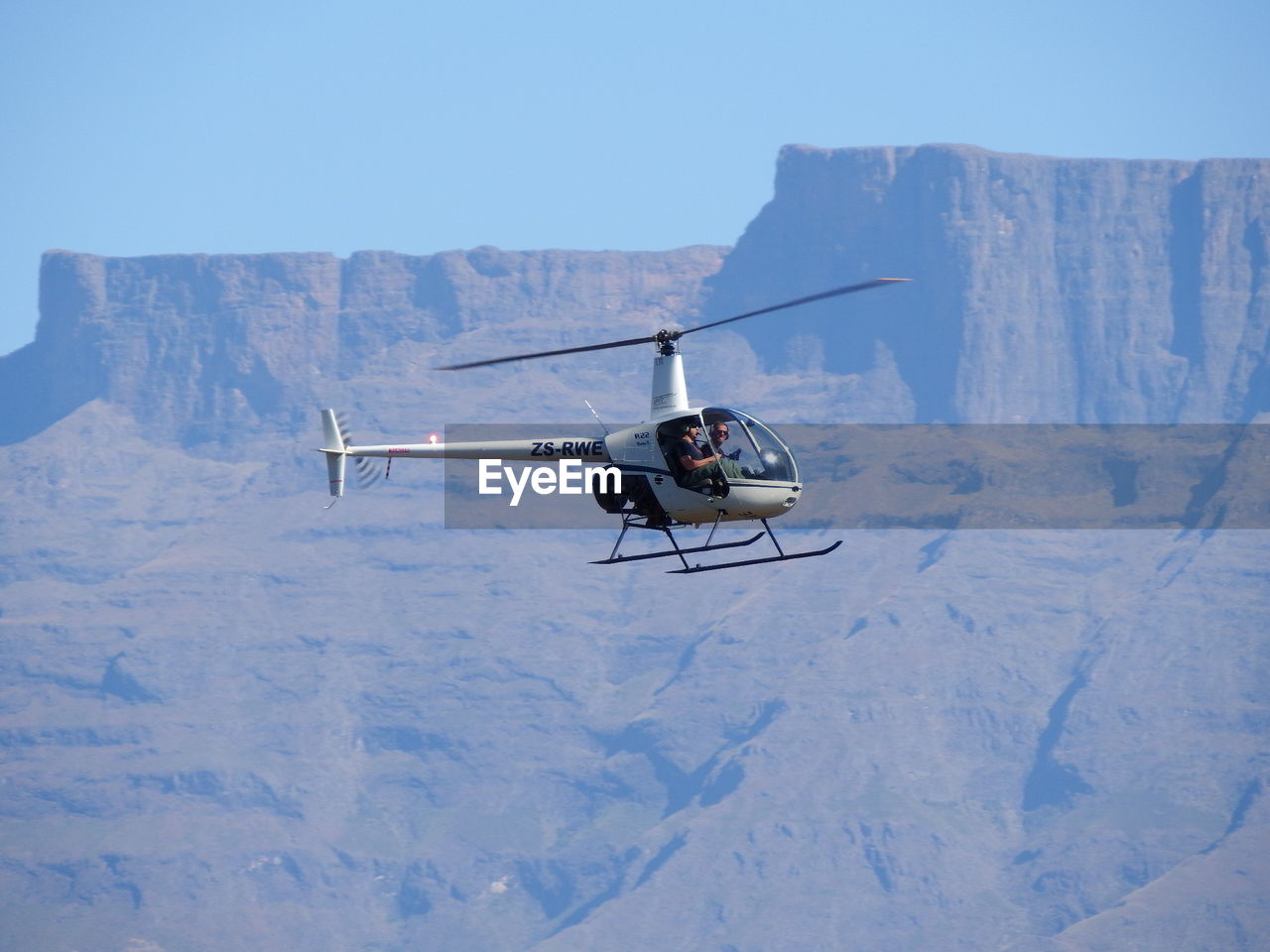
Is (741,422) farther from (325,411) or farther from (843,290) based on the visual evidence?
(325,411)

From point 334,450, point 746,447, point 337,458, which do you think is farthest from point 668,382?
point 334,450

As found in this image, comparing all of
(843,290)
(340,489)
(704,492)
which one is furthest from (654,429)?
(340,489)

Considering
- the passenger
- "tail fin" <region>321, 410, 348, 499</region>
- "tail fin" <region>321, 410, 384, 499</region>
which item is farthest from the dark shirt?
"tail fin" <region>321, 410, 348, 499</region>

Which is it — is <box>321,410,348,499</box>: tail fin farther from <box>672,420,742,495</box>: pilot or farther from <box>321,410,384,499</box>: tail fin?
<box>672,420,742,495</box>: pilot

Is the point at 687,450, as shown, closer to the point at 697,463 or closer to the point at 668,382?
the point at 697,463

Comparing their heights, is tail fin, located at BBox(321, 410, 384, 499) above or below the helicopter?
below

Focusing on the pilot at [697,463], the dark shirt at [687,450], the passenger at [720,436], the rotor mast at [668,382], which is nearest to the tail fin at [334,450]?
the rotor mast at [668,382]
